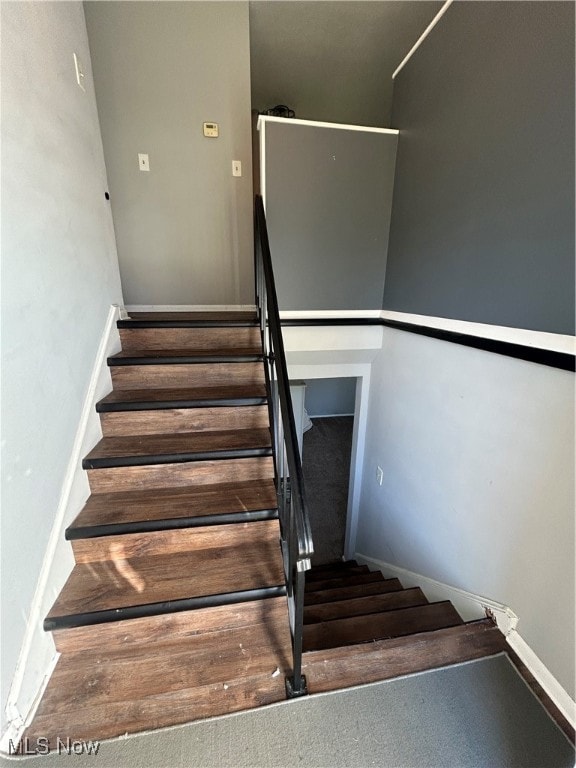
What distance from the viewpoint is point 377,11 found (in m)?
2.39

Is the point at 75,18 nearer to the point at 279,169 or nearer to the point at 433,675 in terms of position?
the point at 279,169

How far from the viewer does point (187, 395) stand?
185cm

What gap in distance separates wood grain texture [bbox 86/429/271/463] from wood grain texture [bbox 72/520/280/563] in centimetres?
36

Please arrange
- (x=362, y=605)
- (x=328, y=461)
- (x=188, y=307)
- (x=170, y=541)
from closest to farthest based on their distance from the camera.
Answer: (x=170, y=541), (x=362, y=605), (x=188, y=307), (x=328, y=461)

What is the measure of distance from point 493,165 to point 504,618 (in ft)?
6.75

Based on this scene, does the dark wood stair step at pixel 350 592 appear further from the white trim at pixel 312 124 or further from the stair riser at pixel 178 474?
the white trim at pixel 312 124

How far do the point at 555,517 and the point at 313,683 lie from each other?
107 cm

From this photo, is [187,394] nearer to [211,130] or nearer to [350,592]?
[350,592]

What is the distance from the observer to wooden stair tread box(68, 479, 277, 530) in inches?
55.1

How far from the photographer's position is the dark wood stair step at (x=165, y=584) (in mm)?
1177

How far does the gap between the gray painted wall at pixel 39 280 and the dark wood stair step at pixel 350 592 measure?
1639mm

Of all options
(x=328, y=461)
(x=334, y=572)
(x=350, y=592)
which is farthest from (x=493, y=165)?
(x=328, y=461)

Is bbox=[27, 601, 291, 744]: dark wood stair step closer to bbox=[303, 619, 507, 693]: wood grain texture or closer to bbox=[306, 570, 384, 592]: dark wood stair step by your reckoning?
bbox=[303, 619, 507, 693]: wood grain texture

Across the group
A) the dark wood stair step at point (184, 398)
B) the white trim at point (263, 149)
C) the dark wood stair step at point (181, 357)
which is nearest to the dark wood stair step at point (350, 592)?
the dark wood stair step at point (184, 398)
